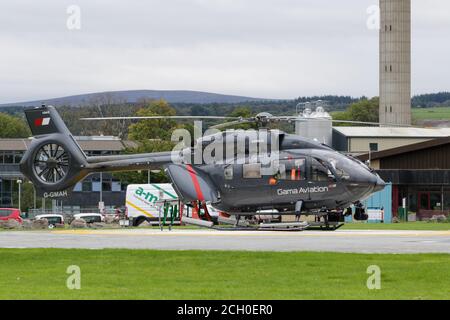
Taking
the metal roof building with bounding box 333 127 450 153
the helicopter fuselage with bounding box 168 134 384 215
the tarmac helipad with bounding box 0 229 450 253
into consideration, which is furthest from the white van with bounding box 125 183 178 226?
the metal roof building with bounding box 333 127 450 153

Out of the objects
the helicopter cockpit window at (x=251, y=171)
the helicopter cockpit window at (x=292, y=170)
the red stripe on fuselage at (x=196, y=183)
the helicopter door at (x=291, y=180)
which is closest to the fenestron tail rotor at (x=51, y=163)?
the red stripe on fuselage at (x=196, y=183)

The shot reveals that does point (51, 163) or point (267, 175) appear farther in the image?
point (51, 163)

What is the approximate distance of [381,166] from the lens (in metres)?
92.1

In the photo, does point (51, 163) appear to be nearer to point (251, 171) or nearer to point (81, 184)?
point (251, 171)

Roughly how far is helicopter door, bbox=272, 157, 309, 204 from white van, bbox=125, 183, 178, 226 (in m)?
33.4

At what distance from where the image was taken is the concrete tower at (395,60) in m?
167

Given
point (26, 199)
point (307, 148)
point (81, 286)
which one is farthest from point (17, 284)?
point (26, 199)

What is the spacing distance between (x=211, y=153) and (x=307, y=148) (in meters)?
3.52

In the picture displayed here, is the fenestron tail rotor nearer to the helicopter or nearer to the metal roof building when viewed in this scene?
the helicopter

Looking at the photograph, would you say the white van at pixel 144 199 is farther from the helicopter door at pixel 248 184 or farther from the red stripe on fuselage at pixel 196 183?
the helicopter door at pixel 248 184

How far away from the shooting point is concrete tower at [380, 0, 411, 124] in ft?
547

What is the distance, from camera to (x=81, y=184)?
125m

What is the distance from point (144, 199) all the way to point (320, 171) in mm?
35624

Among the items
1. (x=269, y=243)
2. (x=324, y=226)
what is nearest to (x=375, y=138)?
(x=324, y=226)
